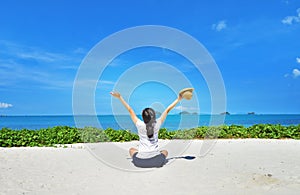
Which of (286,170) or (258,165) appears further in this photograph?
(258,165)

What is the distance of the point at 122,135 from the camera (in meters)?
14.0

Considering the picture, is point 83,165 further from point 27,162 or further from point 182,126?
point 182,126

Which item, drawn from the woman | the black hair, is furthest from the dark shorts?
the black hair

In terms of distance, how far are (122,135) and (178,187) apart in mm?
7785

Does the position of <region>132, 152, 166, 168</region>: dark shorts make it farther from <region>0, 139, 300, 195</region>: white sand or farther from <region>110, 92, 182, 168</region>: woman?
<region>0, 139, 300, 195</region>: white sand

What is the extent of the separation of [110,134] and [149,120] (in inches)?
236

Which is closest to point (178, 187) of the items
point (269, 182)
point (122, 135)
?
point (269, 182)

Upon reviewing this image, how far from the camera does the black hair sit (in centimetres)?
818

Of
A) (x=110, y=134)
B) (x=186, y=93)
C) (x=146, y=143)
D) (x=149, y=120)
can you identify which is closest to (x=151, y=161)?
(x=146, y=143)

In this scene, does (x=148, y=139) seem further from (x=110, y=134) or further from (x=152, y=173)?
(x=110, y=134)

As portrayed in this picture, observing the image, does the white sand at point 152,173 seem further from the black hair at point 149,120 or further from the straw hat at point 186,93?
the straw hat at point 186,93

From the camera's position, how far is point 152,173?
7734mm

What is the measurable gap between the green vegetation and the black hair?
551cm

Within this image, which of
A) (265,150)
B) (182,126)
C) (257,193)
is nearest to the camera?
(257,193)
